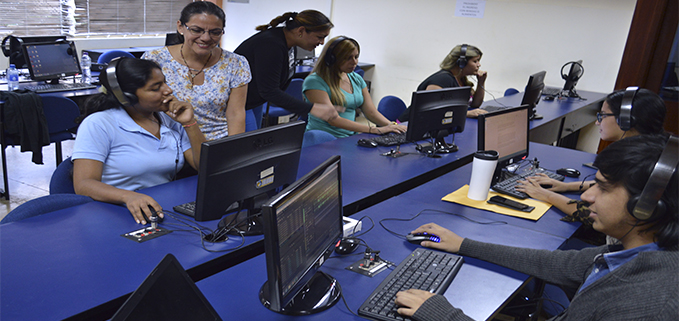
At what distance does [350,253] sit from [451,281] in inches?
13.0

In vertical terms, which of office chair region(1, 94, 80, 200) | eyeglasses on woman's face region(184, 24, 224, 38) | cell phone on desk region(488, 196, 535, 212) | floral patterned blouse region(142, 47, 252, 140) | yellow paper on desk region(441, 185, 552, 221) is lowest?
office chair region(1, 94, 80, 200)

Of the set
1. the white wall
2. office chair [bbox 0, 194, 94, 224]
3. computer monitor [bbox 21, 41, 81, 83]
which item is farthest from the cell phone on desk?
the white wall

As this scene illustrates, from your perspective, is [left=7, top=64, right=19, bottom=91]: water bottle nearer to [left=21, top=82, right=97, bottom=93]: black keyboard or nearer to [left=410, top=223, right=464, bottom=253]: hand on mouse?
[left=21, top=82, right=97, bottom=93]: black keyboard

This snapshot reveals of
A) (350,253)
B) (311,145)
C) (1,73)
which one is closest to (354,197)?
(350,253)

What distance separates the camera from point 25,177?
3.98 meters

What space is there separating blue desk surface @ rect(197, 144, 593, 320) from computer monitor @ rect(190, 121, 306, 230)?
207 millimetres

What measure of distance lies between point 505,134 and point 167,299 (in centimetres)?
183

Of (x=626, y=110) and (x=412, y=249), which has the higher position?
(x=626, y=110)

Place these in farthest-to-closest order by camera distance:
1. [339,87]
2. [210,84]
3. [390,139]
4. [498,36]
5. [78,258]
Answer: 1. [498,36]
2. [339,87]
3. [390,139]
4. [210,84]
5. [78,258]

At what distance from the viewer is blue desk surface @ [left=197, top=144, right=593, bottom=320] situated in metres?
1.32

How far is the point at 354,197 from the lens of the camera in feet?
6.84

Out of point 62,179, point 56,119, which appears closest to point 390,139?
point 62,179

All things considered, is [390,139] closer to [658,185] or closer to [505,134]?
[505,134]

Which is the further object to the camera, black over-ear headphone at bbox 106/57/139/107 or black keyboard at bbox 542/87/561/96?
black keyboard at bbox 542/87/561/96
